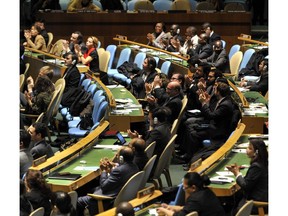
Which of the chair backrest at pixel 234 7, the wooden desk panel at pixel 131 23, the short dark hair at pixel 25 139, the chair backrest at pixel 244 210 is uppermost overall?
the chair backrest at pixel 234 7

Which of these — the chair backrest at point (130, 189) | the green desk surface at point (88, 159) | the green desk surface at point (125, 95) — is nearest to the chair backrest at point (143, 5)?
the green desk surface at point (125, 95)

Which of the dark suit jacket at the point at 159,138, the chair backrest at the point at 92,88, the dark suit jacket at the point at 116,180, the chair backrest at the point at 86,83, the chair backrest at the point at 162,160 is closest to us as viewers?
the dark suit jacket at the point at 116,180

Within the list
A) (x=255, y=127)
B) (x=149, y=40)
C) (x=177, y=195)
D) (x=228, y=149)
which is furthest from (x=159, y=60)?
(x=177, y=195)

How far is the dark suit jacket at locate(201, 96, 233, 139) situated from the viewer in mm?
10469

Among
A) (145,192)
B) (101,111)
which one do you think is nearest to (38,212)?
(145,192)

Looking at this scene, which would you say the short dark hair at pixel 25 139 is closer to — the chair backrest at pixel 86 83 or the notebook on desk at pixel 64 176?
the notebook on desk at pixel 64 176

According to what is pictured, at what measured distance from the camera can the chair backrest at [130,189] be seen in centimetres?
800

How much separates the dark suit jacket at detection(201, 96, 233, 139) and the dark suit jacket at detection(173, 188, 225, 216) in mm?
3315

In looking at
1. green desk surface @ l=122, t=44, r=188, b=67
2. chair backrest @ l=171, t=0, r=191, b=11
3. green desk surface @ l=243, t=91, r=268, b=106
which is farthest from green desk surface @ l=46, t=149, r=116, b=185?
chair backrest @ l=171, t=0, r=191, b=11

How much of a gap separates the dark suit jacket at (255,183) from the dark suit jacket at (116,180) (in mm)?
1151

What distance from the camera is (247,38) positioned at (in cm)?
1700

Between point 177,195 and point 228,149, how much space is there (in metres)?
1.41

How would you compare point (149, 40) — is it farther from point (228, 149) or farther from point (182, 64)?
point (228, 149)

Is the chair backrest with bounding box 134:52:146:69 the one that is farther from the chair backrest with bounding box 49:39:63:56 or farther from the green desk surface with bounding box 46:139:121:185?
the green desk surface with bounding box 46:139:121:185
